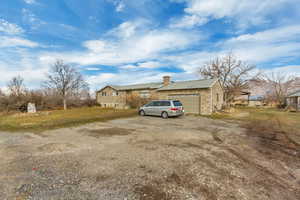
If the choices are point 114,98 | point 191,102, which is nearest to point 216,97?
point 191,102

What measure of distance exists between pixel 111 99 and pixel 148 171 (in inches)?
977

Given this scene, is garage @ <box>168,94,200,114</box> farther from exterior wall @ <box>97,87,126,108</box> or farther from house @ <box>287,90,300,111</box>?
house @ <box>287,90,300,111</box>

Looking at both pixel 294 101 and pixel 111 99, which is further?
pixel 111 99

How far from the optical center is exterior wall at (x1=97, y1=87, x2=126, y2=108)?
25056mm

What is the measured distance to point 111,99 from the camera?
26.8 m

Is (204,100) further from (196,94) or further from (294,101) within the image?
(294,101)

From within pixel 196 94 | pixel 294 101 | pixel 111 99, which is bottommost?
pixel 294 101

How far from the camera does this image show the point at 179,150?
179 inches

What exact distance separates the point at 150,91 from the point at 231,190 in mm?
20059

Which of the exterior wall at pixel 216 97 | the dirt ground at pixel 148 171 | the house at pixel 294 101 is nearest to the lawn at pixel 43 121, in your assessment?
the dirt ground at pixel 148 171

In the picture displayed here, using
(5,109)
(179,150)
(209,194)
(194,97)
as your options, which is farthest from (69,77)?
(209,194)

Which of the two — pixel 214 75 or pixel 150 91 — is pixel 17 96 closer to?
pixel 150 91

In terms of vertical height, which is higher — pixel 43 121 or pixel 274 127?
pixel 43 121

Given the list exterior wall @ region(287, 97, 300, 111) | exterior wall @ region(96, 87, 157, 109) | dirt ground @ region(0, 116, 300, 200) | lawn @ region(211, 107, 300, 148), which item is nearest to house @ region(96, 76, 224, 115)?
exterior wall @ region(96, 87, 157, 109)
